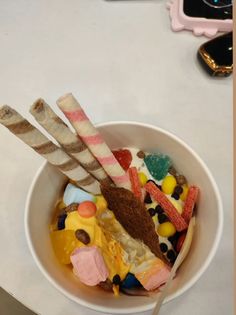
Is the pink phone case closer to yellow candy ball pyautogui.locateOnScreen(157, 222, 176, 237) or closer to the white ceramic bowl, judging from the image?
the white ceramic bowl

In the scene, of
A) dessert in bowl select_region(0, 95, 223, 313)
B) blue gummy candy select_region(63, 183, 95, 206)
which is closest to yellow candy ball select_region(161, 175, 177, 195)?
dessert in bowl select_region(0, 95, 223, 313)

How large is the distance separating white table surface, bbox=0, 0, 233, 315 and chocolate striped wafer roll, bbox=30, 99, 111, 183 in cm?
15

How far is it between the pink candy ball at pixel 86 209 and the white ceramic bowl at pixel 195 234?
5cm

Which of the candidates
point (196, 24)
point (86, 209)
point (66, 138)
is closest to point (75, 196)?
point (86, 209)

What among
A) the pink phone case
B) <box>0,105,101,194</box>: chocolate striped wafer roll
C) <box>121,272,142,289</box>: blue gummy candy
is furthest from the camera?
the pink phone case

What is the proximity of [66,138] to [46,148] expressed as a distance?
3cm

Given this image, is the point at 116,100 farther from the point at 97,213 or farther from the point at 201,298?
the point at 201,298

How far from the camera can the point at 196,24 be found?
2.46 feet

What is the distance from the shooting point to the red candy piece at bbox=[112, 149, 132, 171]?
63 cm

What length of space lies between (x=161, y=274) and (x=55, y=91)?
1.23 feet

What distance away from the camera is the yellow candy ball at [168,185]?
0.61 meters

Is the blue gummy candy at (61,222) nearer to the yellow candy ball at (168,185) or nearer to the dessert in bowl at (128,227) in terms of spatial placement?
the dessert in bowl at (128,227)

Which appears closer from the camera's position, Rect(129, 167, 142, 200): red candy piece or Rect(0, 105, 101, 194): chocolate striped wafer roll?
Rect(0, 105, 101, 194): chocolate striped wafer roll

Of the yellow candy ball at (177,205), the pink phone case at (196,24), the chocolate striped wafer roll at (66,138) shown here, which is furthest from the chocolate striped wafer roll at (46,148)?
the pink phone case at (196,24)
